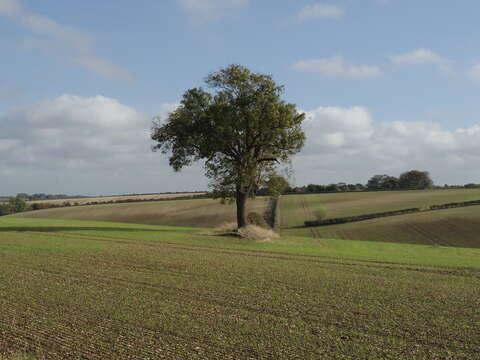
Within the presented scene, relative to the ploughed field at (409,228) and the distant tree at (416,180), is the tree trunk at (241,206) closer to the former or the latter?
the ploughed field at (409,228)

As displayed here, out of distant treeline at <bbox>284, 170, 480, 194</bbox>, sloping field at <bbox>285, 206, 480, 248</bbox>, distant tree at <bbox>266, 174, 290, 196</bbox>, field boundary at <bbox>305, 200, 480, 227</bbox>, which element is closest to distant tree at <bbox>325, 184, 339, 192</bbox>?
distant treeline at <bbox>284, 170, 480, 194</bbox>

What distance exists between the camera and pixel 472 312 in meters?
11.8

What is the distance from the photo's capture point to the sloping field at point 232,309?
8617 millimetres

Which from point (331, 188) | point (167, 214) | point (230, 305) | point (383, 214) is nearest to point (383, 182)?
point (331, 188)

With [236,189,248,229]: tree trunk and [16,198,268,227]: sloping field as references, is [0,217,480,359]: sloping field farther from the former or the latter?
[16,198,268,227]: sloping field

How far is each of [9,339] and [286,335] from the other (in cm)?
635

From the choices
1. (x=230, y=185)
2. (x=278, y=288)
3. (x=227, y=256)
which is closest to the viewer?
(x=278, y=288)

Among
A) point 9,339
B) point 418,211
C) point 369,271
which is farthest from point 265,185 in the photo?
point 418,211

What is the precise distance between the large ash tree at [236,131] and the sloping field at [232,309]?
18201mm

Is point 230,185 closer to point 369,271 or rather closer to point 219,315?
point 369,271

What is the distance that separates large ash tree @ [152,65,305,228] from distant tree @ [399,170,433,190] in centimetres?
13480

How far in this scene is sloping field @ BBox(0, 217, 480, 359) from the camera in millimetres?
8617

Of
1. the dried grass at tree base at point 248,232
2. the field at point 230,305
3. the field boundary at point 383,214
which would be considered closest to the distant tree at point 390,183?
the field boundary at point 383,214

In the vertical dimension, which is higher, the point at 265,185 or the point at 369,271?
the point at 265,185
